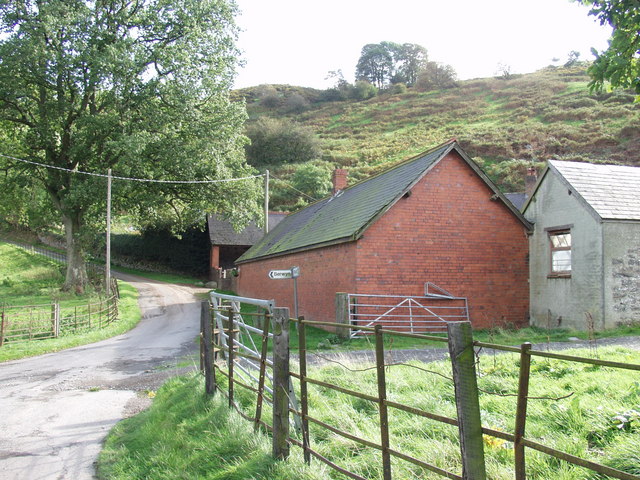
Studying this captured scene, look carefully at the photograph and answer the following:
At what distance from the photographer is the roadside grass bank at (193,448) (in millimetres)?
5199

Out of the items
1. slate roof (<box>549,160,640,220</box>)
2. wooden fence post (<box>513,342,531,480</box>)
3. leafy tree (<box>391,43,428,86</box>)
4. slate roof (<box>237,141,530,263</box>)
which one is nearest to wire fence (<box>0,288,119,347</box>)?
slate roof (<box>237,141,530,263</box>)

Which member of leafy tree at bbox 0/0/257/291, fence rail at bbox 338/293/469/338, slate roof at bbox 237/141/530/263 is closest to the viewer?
fence rail at bbox 338/293/469/338

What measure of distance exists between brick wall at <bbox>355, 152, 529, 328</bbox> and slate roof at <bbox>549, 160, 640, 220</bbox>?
8.17 feet

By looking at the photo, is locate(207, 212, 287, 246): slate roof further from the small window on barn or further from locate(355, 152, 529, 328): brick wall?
the small window on barn

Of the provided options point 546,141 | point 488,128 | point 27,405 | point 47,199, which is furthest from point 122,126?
point 488,128

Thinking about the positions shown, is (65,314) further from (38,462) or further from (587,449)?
(587,449)

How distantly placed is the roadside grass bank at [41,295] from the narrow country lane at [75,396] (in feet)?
2.82

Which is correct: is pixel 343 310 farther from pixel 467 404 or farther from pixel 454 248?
pixel 467 404

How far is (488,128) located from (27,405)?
219 feet

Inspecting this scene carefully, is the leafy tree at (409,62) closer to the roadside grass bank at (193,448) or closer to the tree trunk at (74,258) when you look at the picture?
the tree trunk at (74,258)

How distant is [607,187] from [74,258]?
27.8 meters

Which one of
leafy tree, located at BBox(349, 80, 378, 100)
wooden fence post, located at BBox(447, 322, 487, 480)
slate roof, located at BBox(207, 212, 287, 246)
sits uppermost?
leafy tree, located at BBox(349, 80, 378, 100)

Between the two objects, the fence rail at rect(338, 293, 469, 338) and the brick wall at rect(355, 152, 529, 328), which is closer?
the fence rail at rect(338, 293, 469, 338)

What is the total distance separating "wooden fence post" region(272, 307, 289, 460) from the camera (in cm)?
540
